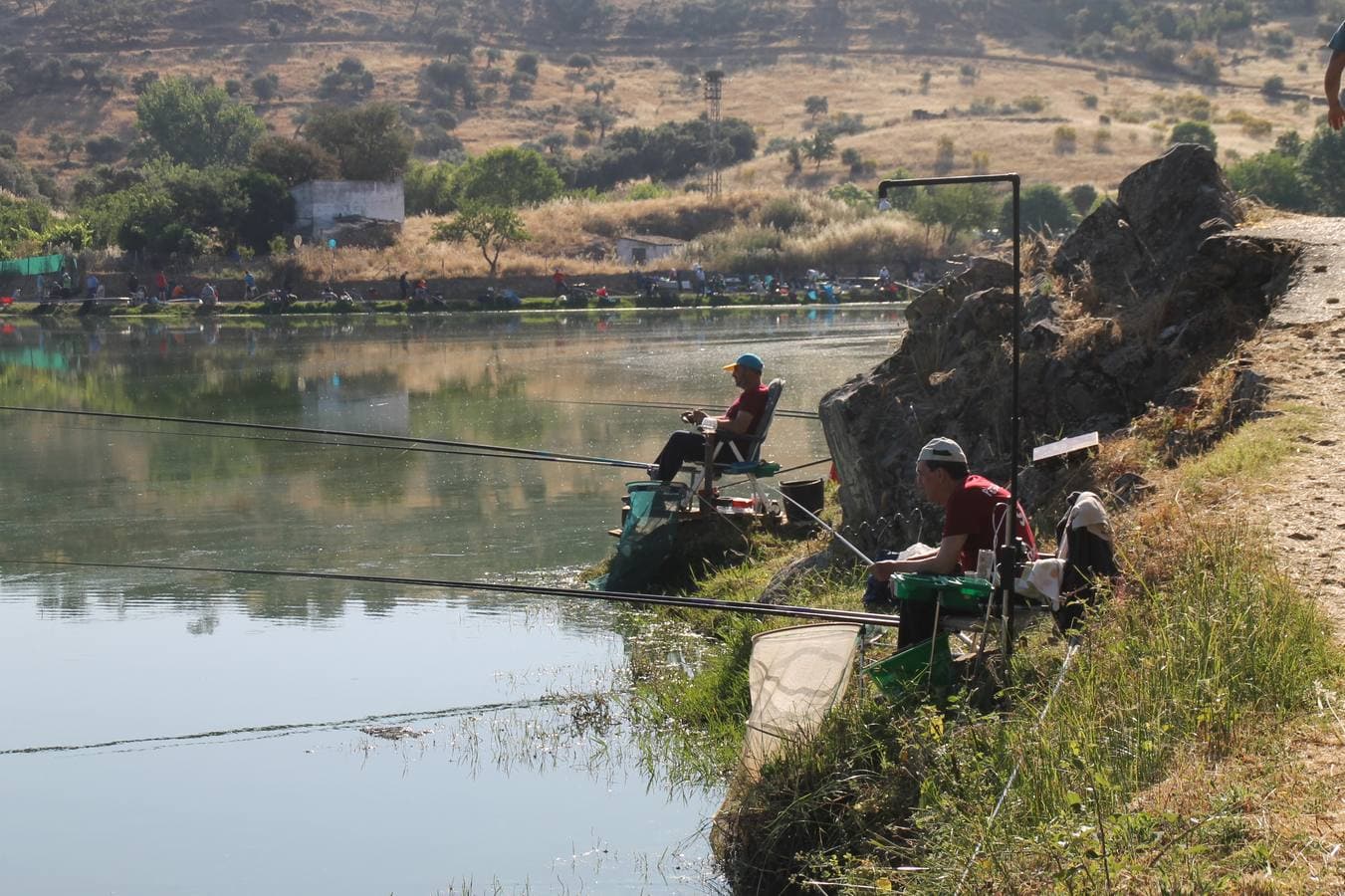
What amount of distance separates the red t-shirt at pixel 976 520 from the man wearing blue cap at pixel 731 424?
492 cm

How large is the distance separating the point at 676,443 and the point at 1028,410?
2560mm

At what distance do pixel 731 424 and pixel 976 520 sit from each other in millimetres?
5077

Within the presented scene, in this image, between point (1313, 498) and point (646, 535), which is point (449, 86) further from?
point (1313, 498)

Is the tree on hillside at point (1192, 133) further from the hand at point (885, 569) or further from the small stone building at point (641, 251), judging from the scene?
the hand at point (885, 569)

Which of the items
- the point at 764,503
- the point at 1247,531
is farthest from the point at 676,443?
the point at 1247,531

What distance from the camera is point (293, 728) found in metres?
9.82

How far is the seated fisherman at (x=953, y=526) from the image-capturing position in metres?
7.10

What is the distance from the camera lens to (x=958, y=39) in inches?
5300

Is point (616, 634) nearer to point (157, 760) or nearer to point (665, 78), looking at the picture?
point (157, 760)

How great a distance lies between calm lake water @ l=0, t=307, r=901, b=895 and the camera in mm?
8000

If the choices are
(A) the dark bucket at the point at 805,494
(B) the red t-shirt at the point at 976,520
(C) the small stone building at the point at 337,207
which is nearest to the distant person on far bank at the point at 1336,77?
(B) the red t-shirt at the point at 976,520

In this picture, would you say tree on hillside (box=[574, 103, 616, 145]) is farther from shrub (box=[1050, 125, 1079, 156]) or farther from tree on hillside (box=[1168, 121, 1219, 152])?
tree on hillside (box=[1168, 121, 1219, 152])

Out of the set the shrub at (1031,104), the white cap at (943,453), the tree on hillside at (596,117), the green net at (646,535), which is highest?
the shrub at (1031,104)

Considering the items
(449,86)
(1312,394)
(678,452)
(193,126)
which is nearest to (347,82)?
(449,86)
